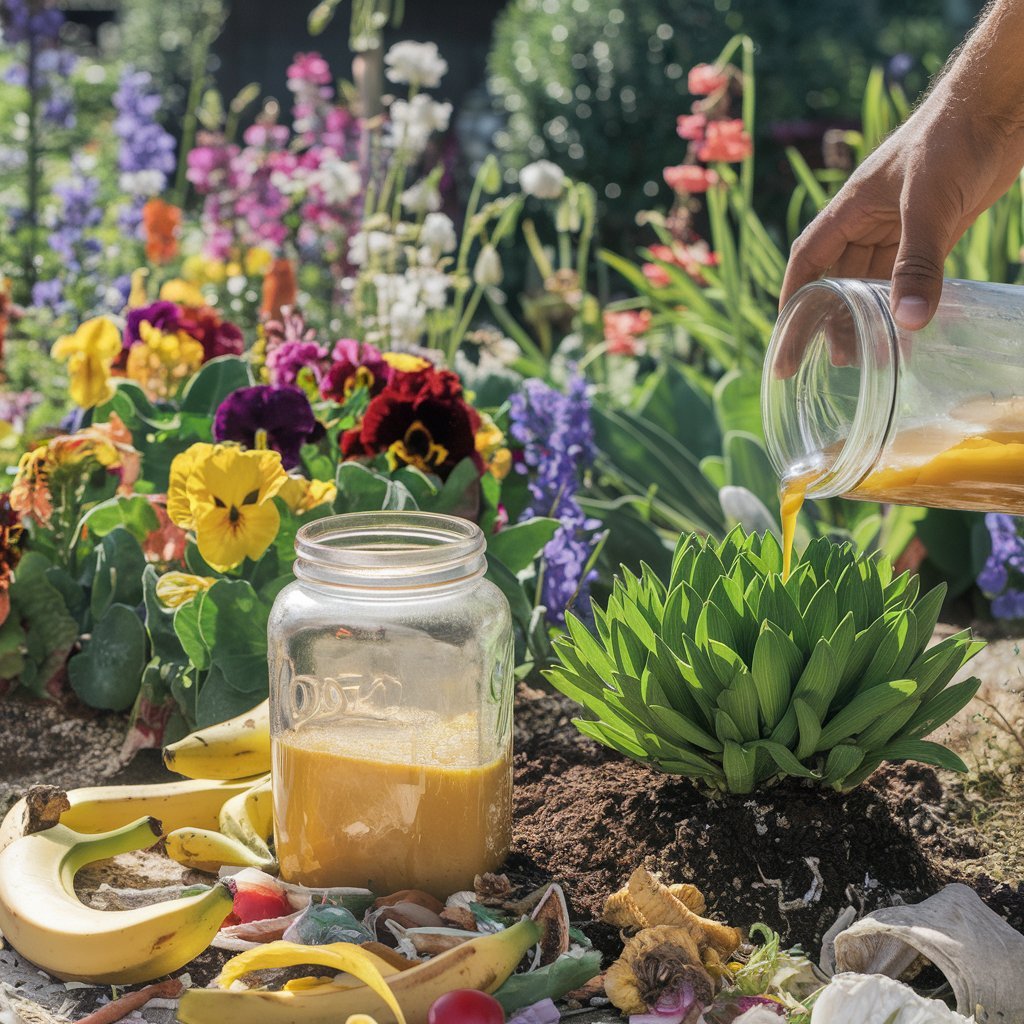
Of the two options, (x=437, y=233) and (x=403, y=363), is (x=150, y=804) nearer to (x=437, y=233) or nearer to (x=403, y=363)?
(x=403, y=363)

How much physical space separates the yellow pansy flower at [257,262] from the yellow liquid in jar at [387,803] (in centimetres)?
273

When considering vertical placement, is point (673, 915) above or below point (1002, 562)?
below

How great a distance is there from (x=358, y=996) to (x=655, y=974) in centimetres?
35

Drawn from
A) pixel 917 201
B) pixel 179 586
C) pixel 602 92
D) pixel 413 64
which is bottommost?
pixel 179 586

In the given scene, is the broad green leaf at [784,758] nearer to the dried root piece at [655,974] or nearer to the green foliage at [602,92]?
the dried root piece at [655,974]

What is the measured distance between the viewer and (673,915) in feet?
5.50

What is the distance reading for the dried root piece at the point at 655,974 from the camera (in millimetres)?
1606

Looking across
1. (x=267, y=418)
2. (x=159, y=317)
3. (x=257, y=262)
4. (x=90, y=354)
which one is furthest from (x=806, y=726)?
(x=257, y=262)

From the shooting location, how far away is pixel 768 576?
6.20 ft

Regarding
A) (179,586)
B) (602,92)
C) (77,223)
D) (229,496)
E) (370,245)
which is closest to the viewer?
(229,496)

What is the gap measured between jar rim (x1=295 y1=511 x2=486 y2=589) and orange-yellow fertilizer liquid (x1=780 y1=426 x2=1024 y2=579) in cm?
55

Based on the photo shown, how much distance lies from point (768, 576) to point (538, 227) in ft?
21.6

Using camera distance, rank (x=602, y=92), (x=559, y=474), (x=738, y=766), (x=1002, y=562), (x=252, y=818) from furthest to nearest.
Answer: (x=602, y=92), (x=1002, y=562), (x=559, y=474), (x=252, y=818), (x=738, y=766)

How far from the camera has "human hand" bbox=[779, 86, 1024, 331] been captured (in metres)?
1.79
